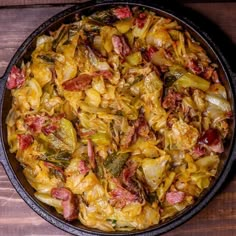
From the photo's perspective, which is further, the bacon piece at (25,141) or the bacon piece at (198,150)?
the bacon piece at (25,141)

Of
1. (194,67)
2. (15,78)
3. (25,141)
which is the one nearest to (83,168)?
(25,141)

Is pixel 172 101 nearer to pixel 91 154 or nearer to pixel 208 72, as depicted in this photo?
pixel 208 72

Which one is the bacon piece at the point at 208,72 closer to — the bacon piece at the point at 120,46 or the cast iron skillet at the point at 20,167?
the cast iron skillet at the point at 20,167

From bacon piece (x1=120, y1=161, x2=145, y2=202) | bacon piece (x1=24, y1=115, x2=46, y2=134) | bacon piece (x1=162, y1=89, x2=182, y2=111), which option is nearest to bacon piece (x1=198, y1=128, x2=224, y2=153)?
bacon piece (x1=162, y1=89, x2=182, y2=111)

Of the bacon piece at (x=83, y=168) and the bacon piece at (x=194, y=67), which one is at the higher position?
the bacon piece at (x=194, y=67)

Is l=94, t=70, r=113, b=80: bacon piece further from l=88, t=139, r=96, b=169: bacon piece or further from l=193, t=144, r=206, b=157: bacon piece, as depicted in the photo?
l=193, t=144, r=206, b=157: bacon piece

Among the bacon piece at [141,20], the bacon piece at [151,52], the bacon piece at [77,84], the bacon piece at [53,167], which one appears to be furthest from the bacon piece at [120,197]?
the bacon piece at [141,20]

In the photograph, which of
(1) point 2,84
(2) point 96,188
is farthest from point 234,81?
(1) point 2,84
